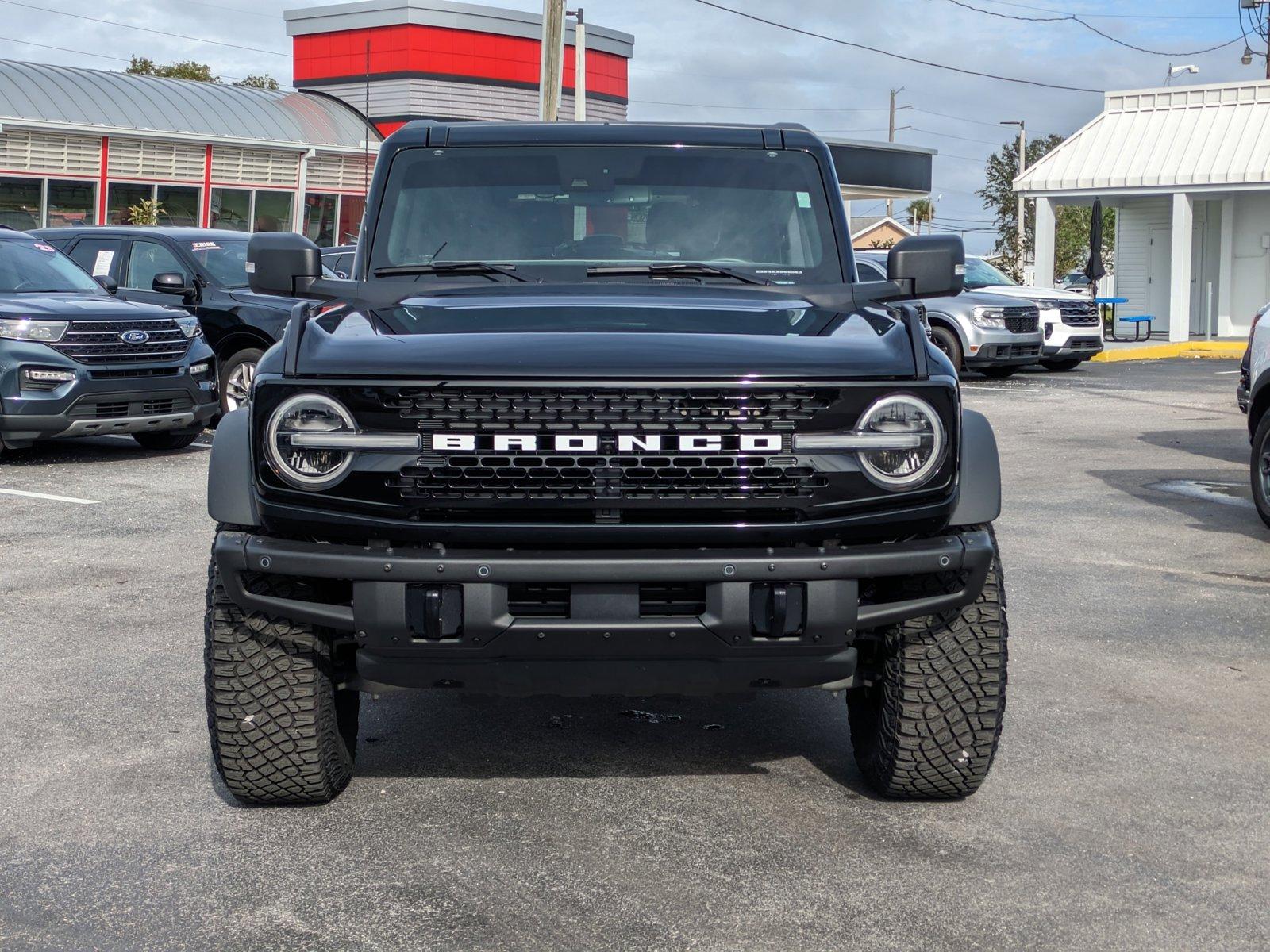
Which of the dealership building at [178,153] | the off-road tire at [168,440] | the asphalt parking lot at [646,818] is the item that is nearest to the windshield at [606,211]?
the asphalt parking lot at [646,818]

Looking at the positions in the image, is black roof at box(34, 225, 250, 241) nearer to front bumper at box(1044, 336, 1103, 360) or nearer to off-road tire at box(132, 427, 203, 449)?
off-road tire at box(132, 427, 203, 449)

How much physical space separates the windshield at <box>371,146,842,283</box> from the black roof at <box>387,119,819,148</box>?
0.11 ft

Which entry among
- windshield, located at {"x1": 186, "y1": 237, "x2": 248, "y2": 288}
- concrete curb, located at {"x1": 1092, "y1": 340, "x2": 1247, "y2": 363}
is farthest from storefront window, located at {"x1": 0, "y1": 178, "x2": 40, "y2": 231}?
concrete curb, located at {"x1": 1092, "y1": 340, "x2": 1247, "y2": 363}

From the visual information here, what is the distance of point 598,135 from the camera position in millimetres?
5430

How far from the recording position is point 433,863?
13.0 ft

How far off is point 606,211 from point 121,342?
8.11 m

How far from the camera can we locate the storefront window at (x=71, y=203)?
98.8ft

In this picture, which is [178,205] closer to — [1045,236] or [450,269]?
[1045,236]

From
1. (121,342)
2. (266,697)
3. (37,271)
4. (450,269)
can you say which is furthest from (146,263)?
(266,697)

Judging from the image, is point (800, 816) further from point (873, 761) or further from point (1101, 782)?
point (1101, 782)

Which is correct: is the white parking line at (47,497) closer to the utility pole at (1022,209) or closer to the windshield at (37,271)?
the windshield at (37,271)

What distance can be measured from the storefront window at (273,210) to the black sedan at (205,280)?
1976 cm

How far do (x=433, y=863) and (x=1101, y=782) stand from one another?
79.0 inches

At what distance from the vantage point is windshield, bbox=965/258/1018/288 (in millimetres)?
22141
